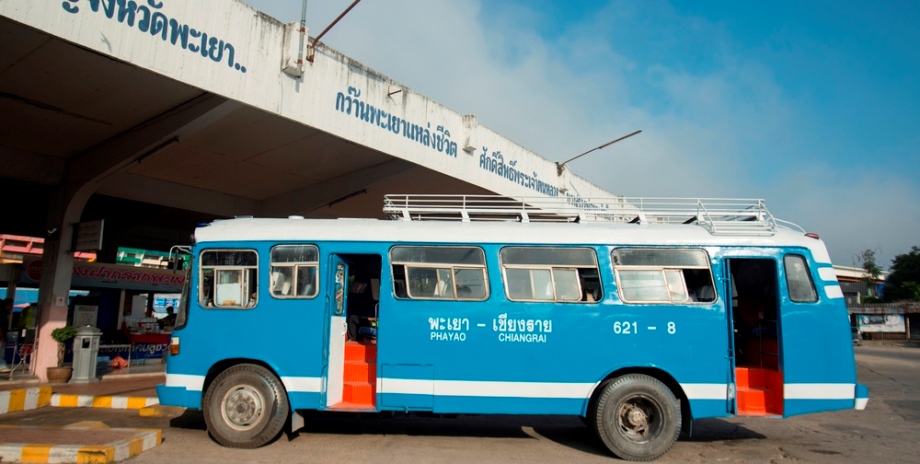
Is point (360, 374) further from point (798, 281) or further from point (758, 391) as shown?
point (798, 281)

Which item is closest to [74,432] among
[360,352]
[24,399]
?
[360,352]

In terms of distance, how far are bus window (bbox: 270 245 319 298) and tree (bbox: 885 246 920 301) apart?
190ft

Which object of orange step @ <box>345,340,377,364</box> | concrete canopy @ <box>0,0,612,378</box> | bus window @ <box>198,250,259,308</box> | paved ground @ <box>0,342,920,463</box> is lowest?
paved ground @ <box>0,342,920,463</box>

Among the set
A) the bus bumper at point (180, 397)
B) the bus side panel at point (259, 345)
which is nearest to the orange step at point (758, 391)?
the bus side panel at point (259, 345)

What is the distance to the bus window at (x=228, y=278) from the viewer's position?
304 inches

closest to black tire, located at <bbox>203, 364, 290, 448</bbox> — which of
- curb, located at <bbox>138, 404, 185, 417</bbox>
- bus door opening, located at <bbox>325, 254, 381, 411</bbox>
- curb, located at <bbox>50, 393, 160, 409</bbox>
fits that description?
bus door opening, located at <bbox>325, 254, 381, 411</bbox>

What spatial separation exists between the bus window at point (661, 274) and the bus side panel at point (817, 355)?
0.97 metres

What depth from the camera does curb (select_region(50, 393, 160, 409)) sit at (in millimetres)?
10094

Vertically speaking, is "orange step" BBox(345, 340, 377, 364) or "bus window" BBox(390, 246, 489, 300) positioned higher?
"bus window" BBox(390, 246, 489, 300)

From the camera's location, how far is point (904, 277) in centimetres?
5409

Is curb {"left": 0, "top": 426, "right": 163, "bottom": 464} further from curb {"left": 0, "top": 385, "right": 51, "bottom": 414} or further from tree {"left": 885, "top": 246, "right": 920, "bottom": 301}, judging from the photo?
tree {"left": 885, "top": 246, "right": 920, "bottom": 301}

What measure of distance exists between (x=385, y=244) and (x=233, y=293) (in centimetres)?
211

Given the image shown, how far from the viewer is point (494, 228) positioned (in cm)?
776

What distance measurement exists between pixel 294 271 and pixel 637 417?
186 inches
